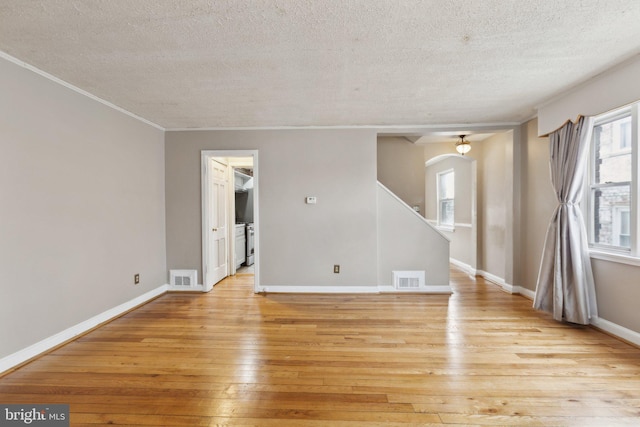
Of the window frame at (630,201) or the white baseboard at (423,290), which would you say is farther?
the white baseboard at (423,290)

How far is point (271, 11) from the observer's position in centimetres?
172

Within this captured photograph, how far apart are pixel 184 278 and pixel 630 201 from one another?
5.28 metres

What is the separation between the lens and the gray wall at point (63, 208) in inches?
86.8

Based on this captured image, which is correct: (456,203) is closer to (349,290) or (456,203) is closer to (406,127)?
(406,127)

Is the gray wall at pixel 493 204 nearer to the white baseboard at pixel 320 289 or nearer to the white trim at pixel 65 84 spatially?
the white baseboard at pixel 320 289

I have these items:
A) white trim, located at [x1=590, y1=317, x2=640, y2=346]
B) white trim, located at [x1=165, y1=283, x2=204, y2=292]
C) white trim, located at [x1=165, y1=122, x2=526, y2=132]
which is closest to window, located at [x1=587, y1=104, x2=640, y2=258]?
white trim, located at [x1=590, y1=317, x2=640, y2=346]

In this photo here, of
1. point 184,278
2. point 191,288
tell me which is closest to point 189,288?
point 191,288

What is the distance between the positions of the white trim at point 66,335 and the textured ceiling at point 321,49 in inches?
92.6

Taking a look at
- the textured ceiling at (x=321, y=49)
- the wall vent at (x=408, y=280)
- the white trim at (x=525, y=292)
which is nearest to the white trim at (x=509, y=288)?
the white trim at (x=525, y=292)

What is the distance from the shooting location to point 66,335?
103 inches

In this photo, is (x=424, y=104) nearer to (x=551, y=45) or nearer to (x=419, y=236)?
(x=551, y=45)

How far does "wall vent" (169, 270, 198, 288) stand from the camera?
13.8 ft

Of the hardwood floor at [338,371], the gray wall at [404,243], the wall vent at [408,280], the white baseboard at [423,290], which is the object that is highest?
the gray wall at [404,243]

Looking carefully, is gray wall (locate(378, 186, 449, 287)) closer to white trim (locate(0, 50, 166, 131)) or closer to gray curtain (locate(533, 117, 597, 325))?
gray curtain (locate(533, 117, 597, 325))
